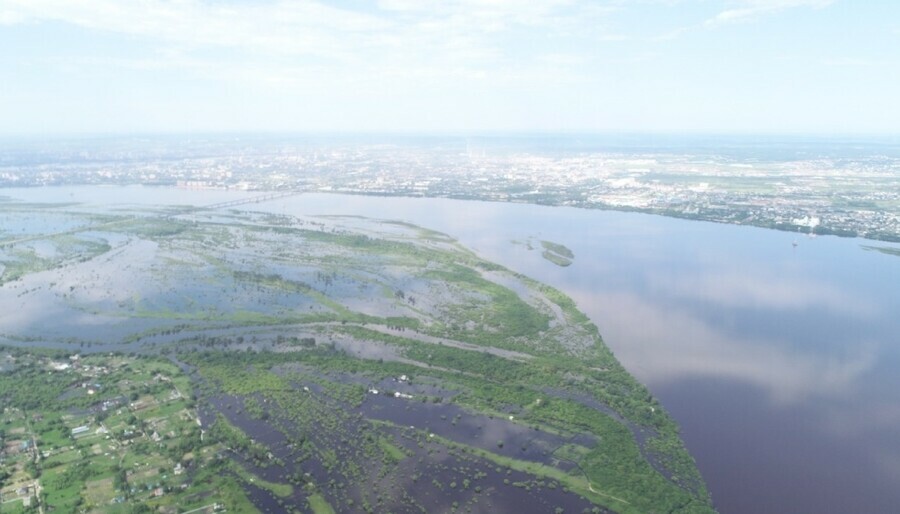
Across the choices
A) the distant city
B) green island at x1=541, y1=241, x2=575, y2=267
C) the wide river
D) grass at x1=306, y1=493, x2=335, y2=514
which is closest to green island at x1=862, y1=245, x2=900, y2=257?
the wide river

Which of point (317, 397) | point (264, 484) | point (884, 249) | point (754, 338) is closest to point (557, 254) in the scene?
point (754, 338)

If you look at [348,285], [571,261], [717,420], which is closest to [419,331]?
[348,285]

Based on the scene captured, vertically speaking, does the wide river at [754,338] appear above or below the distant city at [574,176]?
below

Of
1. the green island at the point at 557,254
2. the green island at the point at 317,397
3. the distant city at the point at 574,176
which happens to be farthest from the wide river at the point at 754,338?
the distant city at the point at 574,176

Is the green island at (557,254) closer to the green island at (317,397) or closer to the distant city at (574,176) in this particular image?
the green island at (317,397)

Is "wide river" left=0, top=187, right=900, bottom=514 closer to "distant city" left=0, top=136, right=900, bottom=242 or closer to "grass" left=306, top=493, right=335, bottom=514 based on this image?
"distant city" left=0, top=136, right=900, bottom=242

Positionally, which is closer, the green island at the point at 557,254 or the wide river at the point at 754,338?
the wide river at the point at 754,338

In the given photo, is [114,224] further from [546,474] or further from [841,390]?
[841,390]
